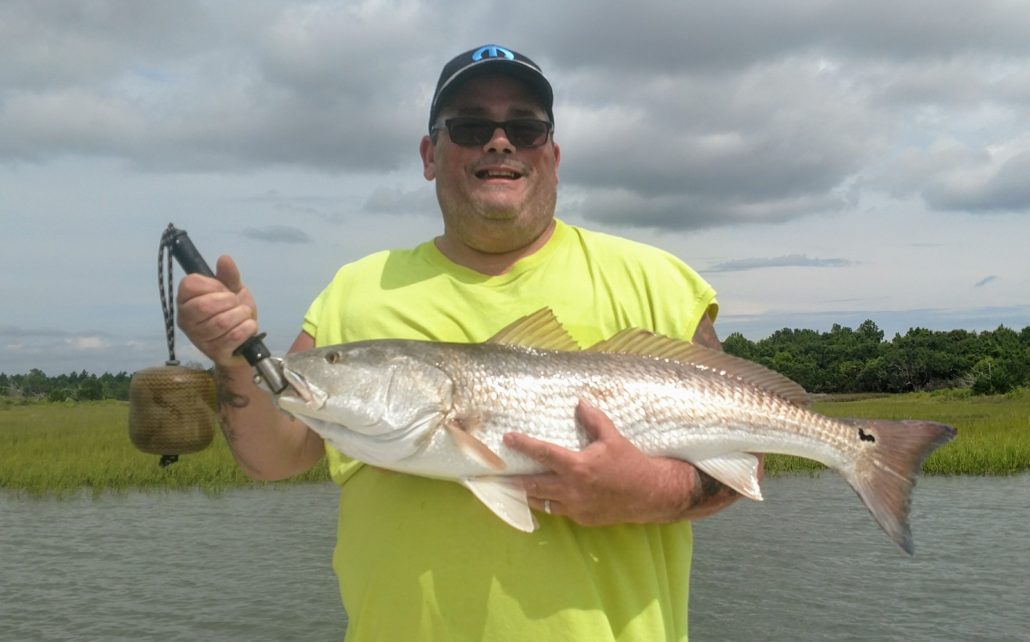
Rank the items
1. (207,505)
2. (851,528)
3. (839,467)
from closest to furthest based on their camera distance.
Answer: (839,467) < (851,528) < (207,505)

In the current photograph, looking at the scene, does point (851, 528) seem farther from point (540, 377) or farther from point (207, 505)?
point (540, 377)

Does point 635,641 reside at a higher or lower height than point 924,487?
higher

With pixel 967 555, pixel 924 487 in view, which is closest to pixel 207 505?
pixel 967 555

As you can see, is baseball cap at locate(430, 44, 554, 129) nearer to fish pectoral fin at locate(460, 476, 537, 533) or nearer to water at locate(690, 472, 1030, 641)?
fish pectoral fin at locate(460, 476, 537, 533)

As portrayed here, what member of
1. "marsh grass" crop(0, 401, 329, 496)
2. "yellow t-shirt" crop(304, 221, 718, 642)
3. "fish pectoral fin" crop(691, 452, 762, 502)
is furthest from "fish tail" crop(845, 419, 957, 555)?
"marsh grass" crop(0, 401, 329, 496)

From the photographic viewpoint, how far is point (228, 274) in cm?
281

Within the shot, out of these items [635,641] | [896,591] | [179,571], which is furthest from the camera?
[179,571]

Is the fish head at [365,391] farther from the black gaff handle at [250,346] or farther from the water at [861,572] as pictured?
the water at [861,572]

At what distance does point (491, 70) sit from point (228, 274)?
143 centimetres

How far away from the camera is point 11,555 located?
1412cm

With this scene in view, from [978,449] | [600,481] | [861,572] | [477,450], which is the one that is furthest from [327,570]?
[978,449]

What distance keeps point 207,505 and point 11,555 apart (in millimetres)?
4036

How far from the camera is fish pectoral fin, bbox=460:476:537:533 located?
269 centimetres

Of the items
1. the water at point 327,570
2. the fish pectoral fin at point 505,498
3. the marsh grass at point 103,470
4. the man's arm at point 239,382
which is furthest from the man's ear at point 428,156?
the marsh grass at point 103,470
